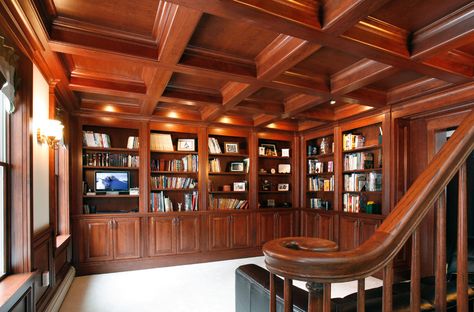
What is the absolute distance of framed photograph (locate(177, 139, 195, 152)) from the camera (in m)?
4.69

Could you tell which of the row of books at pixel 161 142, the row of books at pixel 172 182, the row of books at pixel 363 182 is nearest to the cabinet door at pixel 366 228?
the row of books at pixel 363 182

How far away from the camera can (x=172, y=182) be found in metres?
4.60

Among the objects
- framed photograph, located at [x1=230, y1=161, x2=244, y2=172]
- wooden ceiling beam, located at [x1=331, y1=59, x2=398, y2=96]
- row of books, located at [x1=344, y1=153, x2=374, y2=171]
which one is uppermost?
wooden ceiling beam, located at [x1=331, y1=59, x2=398, y2=96]

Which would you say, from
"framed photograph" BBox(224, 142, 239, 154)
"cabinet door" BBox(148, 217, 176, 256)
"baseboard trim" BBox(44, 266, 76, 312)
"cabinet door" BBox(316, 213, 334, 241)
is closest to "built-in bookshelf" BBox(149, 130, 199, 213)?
"cabinet door" BBox(148, 217, 176, 256)

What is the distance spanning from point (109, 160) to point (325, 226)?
365 centimetres

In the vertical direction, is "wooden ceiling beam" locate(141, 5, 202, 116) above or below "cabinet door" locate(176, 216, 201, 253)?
above

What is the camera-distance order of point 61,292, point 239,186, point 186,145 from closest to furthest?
point 61,292
point 186,145
point 239,186

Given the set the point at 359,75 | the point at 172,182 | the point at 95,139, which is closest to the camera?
the point at 359,75

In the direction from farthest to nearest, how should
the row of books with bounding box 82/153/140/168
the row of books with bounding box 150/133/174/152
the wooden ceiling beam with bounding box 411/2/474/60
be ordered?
the row of books with bounding box 150/133/174/152 → the row of books with bounding box 82/153/140/168 → the wooden ceiling beam with bounding box 411/2/474/60

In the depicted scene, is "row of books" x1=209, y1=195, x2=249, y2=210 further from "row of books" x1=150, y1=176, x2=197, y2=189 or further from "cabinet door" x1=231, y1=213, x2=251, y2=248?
"row of books" x1=150, y1=176, x2=197, y2=189

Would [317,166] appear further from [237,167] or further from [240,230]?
[240,230]

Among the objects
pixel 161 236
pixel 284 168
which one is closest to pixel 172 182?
pixel 161 236

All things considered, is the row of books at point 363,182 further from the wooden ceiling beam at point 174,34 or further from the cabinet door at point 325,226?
the wooden ceiling beam at point 174,34

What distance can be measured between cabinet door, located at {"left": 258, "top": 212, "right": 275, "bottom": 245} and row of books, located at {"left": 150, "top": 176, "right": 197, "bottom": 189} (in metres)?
1.41
